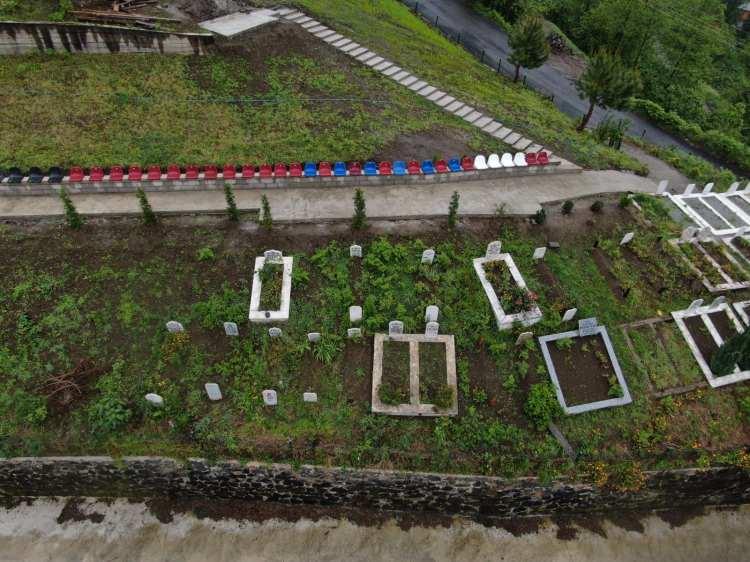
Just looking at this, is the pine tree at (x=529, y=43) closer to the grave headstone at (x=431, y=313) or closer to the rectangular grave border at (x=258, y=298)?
the grave headstone at (x=431, y=313)

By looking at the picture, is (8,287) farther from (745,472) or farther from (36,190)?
(745,472)

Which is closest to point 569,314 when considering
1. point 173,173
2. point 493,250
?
point 493,250

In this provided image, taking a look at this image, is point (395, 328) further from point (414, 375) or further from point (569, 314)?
point (569, 314)

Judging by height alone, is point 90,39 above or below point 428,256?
above

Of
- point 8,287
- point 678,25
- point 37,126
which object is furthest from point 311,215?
point 678,25

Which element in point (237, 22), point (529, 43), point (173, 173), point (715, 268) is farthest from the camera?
point (529, 43)
